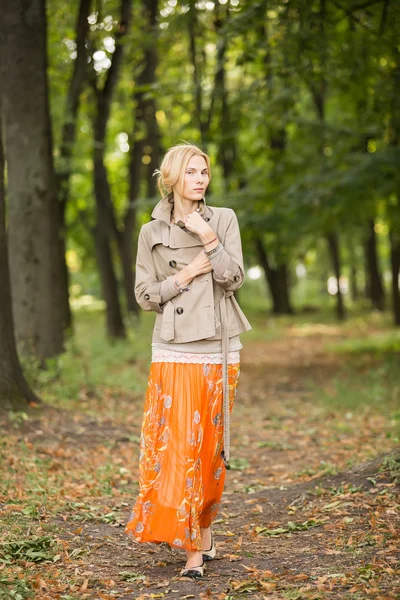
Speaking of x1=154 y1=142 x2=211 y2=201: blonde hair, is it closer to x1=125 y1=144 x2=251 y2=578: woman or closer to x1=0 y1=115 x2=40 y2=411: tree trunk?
x1=125 y1=144 x2=251 y2=578: woman

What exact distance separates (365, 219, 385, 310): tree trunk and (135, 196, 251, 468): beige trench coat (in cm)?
1977

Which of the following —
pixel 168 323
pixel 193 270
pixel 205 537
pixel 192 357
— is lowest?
pixel 205 537

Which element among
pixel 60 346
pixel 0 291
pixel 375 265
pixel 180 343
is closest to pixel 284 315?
pixel 375 265

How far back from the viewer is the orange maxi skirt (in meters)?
4.66

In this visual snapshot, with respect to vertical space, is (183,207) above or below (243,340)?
above

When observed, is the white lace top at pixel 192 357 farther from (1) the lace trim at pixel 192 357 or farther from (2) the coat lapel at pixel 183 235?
(2) the coat lapel at pixel 183 235

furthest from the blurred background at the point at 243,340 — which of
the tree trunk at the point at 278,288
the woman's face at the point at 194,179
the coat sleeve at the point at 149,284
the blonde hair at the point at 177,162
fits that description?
the tree trunk at the point at 278,288

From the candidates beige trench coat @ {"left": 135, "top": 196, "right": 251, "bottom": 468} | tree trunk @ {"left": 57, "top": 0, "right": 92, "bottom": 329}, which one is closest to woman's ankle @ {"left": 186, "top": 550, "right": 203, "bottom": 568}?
beige trench coat @ {"left": 135, "top": 196, "right": 251, "bottom": 468}

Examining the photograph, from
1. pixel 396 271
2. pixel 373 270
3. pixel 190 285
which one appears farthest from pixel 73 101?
pixel 373 270

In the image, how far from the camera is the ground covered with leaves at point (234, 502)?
178 inches

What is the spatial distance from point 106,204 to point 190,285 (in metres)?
13.8

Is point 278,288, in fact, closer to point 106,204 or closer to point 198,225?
point 106,204

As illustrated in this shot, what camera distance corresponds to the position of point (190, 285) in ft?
15.7

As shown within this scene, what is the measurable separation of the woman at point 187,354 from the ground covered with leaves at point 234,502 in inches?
16.5
